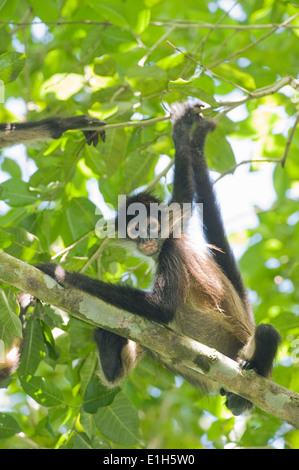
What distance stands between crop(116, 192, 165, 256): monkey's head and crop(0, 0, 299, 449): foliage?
0.48ft

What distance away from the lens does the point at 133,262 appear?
199 inches

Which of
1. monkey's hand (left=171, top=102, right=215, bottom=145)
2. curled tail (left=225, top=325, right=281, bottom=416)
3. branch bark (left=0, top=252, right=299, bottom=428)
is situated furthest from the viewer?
monkey's hand (left=171, top=102, right=215, bottom=145)

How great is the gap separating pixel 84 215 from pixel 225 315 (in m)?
1.34

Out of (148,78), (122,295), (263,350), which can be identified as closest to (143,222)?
(122,295)

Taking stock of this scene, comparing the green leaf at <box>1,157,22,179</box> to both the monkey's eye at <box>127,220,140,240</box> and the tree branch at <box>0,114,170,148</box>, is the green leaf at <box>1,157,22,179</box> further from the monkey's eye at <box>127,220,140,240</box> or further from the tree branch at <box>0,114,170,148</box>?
the monkey's eye at <box>127,220,140,240</box>

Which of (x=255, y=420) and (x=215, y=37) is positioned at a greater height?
(x=215, y=37)

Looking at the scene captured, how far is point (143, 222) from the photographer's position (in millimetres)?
4836

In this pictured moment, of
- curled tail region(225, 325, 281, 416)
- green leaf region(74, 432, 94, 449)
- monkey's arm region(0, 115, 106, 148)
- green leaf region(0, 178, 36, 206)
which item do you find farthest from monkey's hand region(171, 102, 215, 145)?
green leaf region(74, 432, 94, 449)

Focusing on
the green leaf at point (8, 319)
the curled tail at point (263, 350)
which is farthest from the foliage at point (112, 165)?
the curled tail at point (263, 350)

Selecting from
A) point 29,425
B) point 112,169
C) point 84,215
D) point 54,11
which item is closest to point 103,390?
point 84,215

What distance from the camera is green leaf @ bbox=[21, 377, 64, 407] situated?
3730mm

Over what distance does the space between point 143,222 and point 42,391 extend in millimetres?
1685

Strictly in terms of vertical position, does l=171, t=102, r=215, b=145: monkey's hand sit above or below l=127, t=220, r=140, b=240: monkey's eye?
above

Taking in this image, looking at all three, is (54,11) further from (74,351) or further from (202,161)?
(74,351)
